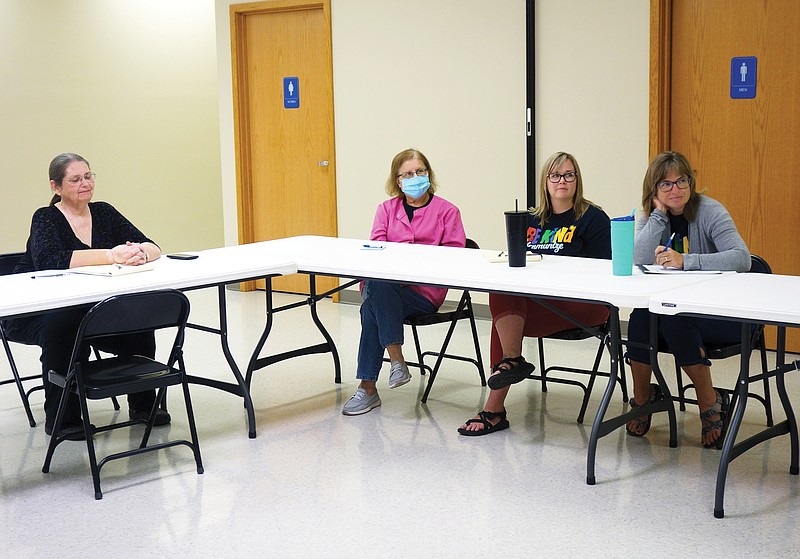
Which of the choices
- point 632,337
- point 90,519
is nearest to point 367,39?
point 632,337

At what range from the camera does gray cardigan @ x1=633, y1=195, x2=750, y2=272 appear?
12.3ft

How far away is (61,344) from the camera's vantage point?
150 inches

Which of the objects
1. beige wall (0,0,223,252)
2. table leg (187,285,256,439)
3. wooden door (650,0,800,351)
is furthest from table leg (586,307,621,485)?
beige wall (0,0,223,252)

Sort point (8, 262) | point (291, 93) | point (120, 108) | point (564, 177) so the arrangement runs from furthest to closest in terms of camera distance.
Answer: point (120, 108) < point (291, 93) < point (8, 262) < point (564, 177)

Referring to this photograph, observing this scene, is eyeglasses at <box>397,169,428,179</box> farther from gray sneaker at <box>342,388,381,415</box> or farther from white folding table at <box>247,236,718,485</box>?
gray sneaker at <box>342,388,381,415</box>

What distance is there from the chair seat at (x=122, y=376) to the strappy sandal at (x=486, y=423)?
3.88 feet

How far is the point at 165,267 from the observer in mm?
4051

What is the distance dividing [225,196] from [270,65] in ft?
3.45

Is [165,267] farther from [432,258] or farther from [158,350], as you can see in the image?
[158,350]

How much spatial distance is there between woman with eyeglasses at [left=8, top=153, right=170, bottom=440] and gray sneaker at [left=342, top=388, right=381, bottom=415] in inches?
30.6

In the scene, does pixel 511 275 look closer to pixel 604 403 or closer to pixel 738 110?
pixel 604 403

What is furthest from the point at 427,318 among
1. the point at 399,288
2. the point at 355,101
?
Result: the point at 355,101

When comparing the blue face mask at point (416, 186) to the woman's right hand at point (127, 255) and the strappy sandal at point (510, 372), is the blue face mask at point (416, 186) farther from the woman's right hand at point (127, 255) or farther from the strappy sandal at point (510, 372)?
the woman's right hand at point (127, 255)

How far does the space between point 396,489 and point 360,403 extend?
3.04ft
